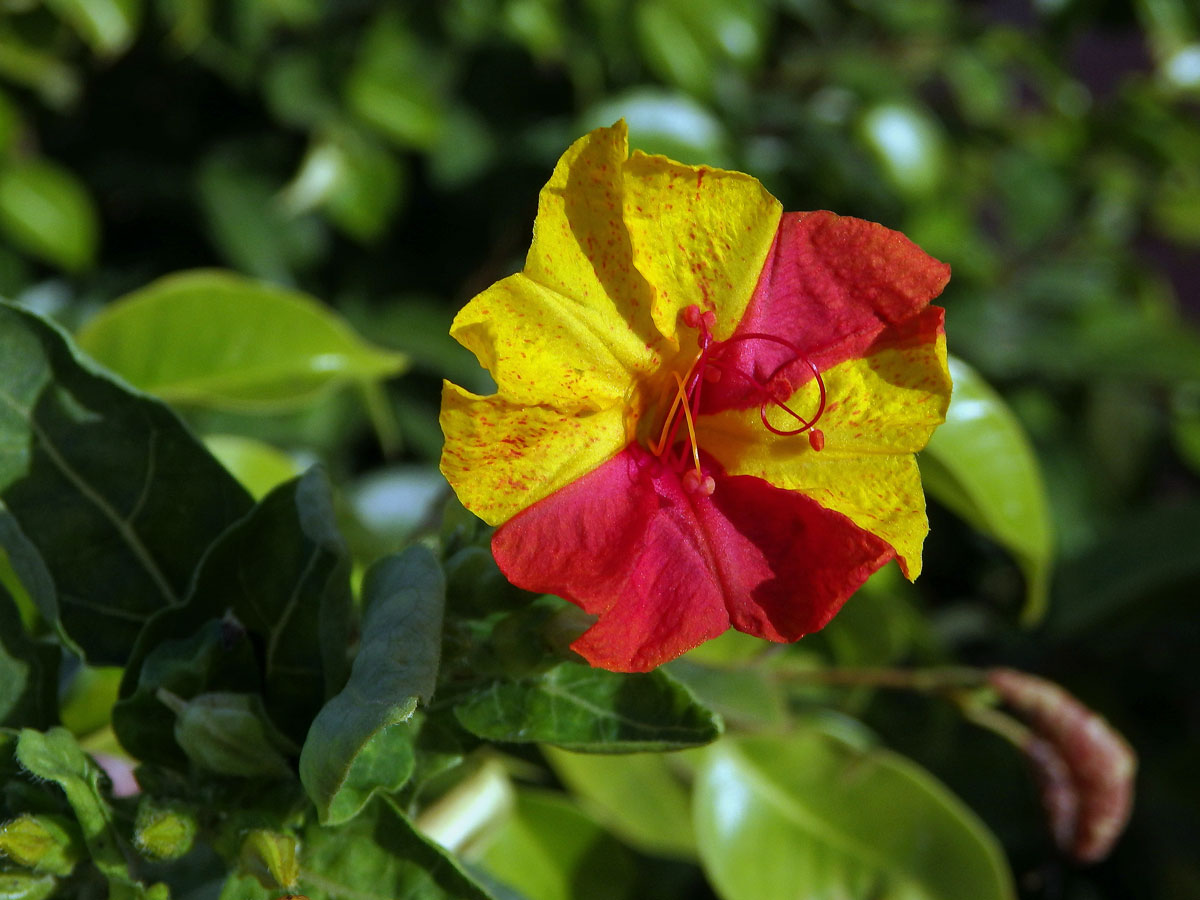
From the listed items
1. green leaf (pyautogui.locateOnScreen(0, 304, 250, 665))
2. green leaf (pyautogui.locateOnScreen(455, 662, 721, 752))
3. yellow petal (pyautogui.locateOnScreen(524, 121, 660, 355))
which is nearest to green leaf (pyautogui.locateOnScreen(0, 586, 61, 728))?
green leaf (pyautogui.locateOnScreen(0, 304, 250, 665))

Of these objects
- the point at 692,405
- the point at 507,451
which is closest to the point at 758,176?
the point at 692,405

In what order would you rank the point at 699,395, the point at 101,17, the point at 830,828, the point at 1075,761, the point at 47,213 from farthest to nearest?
1. the point at 47,213
2. the point at 101,17
3. the point at 830,828
4. the point at 1075,761
5. the point at 699,395

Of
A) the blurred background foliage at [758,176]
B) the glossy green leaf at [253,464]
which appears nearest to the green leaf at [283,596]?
the glossy green leaf at [253,464]

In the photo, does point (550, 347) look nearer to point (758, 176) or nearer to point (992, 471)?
point (992, 471)

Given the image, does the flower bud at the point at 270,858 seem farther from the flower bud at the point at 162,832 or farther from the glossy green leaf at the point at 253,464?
the glossy green leaf at the point at 253,464

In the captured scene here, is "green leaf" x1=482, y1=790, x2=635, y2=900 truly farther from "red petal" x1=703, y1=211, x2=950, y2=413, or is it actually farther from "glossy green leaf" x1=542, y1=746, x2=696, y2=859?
"red petal" x1=703, y1=211, x2=950, y2=413
